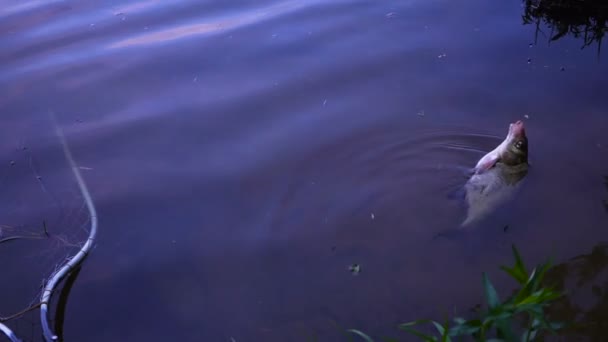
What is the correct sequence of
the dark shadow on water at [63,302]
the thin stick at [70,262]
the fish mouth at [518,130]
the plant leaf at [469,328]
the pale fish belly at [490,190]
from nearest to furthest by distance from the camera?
1. the plant leaf at [469,328]
2. the thin stick at [70,262]
3. the dark shadow on water at [63,302]
4. the fish mouth at [518,130]
5. the pale fish belly at [490,190]

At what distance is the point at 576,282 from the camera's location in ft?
11.1

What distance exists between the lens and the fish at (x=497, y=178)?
155 inches

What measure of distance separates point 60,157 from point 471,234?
3082 mm

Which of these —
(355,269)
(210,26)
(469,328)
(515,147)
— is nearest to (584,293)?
(515,147)

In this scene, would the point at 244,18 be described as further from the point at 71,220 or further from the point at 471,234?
the point at 471,234

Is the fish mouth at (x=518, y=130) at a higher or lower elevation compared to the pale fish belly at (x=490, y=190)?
higher

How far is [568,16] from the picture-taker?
6.05 metres

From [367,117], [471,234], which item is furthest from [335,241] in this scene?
[367,117]

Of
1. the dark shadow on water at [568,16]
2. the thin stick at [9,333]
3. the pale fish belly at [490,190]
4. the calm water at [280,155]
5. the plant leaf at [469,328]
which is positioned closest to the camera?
the plant leaf at [469,328]

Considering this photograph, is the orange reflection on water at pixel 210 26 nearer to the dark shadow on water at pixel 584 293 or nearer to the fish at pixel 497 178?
the fish at pixel 497 178

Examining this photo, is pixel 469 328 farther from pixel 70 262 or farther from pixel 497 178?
pixel 70 262

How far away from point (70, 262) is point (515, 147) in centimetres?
292

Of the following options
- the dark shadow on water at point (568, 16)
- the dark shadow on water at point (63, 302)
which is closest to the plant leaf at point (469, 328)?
the dark shadow on water at point (63, 302)

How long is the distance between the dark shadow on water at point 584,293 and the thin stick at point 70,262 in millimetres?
2720
